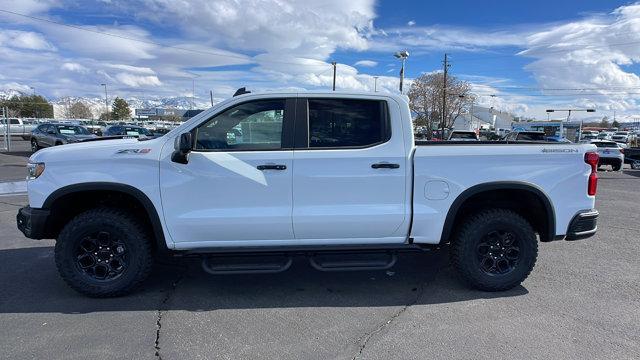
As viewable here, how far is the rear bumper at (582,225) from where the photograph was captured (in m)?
4.48

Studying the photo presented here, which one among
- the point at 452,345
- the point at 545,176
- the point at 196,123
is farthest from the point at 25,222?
the point at 545,176

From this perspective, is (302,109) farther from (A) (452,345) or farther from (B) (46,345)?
(B) (46,345)

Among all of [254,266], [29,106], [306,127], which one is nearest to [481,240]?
[306,127]

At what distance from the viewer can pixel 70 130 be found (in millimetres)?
23844

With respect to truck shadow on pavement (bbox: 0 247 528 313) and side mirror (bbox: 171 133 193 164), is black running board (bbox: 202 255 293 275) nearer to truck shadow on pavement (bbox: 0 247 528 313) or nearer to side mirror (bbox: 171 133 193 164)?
truck shadow on pavement (bbox: 0 247 528 313)

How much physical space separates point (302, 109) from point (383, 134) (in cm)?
81

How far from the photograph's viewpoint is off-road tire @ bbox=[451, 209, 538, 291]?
14.6ft

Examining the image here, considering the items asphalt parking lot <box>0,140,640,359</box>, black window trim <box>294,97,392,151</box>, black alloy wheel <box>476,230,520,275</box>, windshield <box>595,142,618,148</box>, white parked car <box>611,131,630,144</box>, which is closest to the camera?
asphalt parking lot <box>0,140,640,359</box>

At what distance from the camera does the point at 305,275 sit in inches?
200

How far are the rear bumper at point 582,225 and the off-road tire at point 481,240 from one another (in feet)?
1.21

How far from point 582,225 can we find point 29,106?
10456cm

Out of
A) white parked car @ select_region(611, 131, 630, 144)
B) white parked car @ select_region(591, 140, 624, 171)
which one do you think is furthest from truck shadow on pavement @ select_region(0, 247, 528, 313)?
white parked car @ select_region(611, 131, 630, 144)

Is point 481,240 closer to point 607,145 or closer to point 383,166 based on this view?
point 383,166

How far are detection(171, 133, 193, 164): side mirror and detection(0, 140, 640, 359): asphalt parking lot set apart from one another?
1.38 m
